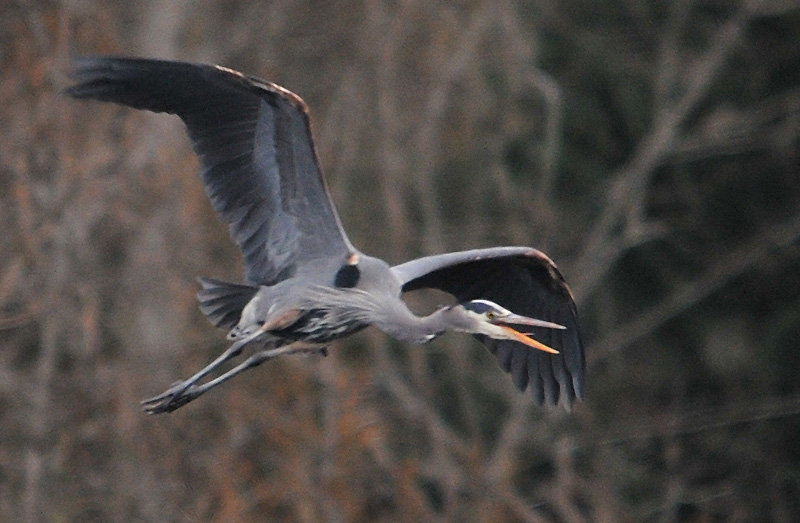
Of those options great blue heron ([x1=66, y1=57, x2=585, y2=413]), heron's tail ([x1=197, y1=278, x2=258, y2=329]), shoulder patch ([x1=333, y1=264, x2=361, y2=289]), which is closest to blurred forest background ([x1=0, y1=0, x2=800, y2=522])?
heron's tail ([x1=197, y1=278, x2=258, y2=329])

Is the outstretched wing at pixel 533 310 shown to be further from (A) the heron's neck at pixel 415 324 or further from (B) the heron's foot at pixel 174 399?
(B) the heron's foot at pixel 174 399

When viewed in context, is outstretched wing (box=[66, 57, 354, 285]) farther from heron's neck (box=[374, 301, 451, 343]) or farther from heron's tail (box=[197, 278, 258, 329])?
heron's neck (box=[374, 301, 451, 343])

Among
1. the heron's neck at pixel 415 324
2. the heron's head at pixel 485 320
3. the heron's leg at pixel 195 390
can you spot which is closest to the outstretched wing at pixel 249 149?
the heron's neck at pixel 415 324

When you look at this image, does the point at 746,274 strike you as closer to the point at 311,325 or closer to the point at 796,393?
the point at 796,393

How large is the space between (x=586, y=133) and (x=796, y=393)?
9.46ft

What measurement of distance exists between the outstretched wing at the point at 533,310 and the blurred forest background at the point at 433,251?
2703 mm

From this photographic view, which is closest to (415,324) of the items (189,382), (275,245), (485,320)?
(485,320)

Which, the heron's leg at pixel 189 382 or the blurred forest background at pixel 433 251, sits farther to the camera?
the blurred forest background at pixel 433 251

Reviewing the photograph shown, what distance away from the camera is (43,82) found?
12.3 metres

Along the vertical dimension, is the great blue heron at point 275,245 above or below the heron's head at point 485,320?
above

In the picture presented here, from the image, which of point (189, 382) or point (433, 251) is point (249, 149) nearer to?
point (189, 382)

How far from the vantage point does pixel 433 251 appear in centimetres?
1348

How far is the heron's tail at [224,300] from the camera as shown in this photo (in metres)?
8.88

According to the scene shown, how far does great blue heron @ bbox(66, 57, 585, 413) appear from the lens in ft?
27.7
